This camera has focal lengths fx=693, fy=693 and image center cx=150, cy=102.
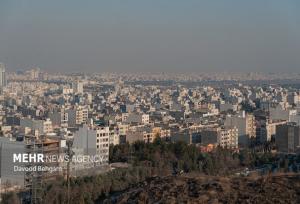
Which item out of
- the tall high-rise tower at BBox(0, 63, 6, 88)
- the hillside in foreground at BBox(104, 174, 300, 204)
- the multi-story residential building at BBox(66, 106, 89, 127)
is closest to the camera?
the hillside in foreground at BBox(104, 174, 300, 204)

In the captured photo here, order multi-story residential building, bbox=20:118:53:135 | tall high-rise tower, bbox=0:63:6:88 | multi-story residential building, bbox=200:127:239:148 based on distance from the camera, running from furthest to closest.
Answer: tall high-rise tower, bbox=0:63:6:88
multi-story residential building, bbox=200:127:239:148
multi-story residential building, bbox=20:118:53:135

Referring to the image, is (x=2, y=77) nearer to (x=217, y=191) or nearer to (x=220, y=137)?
(x=220, y=137)

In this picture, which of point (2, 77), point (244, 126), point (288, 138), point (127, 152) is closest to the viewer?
point (127, 152)

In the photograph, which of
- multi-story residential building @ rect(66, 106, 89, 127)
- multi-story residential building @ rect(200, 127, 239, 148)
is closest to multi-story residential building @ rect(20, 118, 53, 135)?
multi-story residential building @ rect(66, 106, 89, 127)

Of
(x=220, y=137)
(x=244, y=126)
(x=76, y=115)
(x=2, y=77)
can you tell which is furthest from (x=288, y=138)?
(x=2, y=77)

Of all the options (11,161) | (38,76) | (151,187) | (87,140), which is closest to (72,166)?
(11,161)

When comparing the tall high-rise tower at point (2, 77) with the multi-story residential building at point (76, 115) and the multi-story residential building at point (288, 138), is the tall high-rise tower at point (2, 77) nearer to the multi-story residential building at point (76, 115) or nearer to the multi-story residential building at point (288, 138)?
the multi-story residential building at point (76, 115)

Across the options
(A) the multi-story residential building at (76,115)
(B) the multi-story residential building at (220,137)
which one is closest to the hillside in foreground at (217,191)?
(B) the multi-story residential building at (220,137)

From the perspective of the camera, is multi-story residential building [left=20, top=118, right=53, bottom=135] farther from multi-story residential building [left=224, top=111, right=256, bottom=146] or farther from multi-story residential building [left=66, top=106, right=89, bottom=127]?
multi-story residential building [left=224, top=111, right=256, bottom=146]
